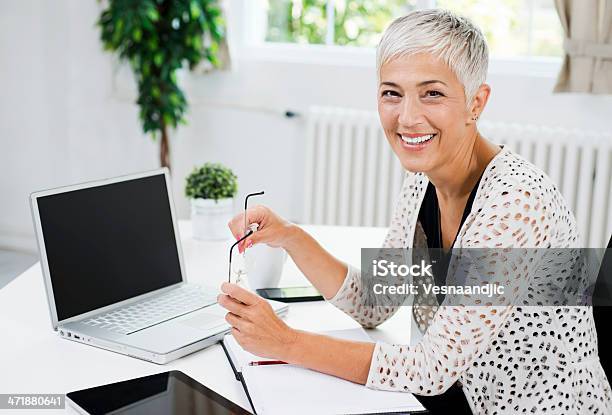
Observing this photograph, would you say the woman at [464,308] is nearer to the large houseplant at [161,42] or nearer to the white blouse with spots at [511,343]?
the white blouse with spots at [511,343]

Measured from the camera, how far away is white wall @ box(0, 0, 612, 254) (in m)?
3.84

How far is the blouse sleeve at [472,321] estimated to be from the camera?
126cm

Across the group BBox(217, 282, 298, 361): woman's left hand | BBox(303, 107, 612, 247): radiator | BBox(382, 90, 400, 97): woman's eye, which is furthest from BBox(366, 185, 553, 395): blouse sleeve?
BBox(303, 107, 612, 247): radiator

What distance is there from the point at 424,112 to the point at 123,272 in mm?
660

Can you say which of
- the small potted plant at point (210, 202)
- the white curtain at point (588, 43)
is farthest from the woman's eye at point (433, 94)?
the white curtain at point (588, 43)

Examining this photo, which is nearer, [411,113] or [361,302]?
[411,113]

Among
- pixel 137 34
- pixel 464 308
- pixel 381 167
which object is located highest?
pixel 137 34

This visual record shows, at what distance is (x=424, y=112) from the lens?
4.57ft

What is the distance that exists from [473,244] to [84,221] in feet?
2.36

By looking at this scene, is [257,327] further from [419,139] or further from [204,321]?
[419,139]

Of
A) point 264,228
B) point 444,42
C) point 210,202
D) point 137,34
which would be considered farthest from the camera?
point 137,34

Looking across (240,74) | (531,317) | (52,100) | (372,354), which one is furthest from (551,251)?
(52,100)

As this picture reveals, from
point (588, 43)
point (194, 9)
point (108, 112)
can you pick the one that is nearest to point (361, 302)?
point (588, 43)

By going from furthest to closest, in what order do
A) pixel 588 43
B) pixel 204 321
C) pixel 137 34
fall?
1. pixel 137 34
2. pixel 588 43
3. pixel 204 321
